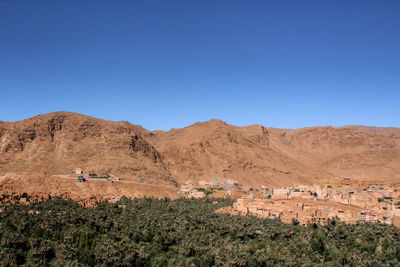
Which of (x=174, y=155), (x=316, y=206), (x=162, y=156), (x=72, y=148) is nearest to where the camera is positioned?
(x=316, y=206)

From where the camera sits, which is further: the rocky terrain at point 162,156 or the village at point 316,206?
the rocky terrain at point 162,156

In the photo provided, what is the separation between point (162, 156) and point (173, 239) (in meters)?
62.7

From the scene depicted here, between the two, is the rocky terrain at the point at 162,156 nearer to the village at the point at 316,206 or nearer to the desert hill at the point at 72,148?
the desert hill at the point at 72,148

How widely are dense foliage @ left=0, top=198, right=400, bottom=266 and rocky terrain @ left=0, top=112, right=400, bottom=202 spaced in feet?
57.4

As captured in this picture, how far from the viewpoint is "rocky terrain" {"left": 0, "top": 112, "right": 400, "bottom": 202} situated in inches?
3056

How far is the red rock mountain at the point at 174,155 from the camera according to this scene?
261 ft

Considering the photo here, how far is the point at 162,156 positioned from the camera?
4070 inches

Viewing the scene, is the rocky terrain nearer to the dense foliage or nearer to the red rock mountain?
the red rock mountain

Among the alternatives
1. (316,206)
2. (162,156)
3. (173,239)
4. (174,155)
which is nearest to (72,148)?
(162,156)

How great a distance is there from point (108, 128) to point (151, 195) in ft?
113

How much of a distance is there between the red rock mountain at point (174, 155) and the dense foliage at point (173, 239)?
28213 mm

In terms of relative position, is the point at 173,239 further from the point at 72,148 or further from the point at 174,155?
the point at 174,155

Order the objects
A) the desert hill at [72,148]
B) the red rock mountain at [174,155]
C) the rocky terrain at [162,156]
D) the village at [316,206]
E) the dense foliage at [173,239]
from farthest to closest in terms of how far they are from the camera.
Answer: the red rock mountain at [174,155] → the rocky terrain at [162,156] → the desert hill at [72,148] → the village at [316,206] → the dense foliage at [173,239]

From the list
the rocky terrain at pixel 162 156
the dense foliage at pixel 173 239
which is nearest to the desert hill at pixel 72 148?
the rocky terrain at pixel 162 156
